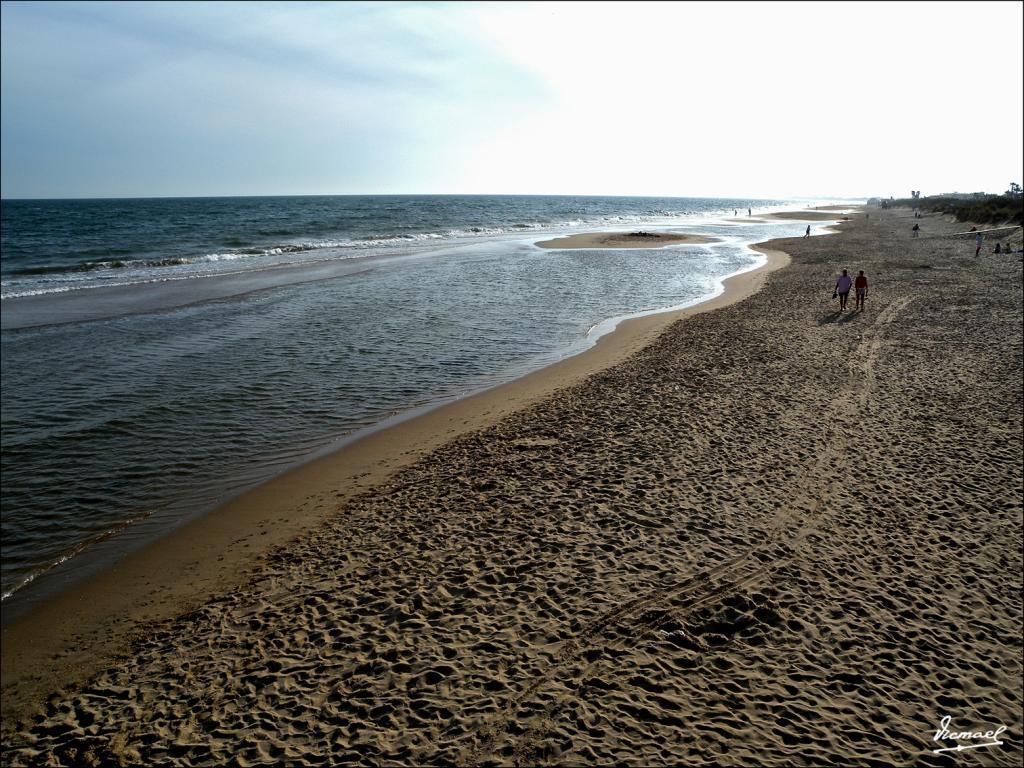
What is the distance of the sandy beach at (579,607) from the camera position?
481 centimetres

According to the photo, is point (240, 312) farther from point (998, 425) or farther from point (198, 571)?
point (998, 425)

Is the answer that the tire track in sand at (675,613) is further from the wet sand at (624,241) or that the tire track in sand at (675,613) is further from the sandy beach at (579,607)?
the wet sand at (624,241)

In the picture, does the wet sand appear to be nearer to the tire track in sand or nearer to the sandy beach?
the sandy beach

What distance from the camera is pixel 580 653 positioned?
5.58m

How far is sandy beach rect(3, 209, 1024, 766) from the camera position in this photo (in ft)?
15.8

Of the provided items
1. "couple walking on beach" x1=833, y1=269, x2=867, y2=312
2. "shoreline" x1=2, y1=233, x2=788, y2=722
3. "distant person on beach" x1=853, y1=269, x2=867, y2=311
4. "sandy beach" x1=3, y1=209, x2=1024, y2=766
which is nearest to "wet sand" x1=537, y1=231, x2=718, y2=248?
"couple walking on beach" x1=833, y1=269, x2=867, y2=312

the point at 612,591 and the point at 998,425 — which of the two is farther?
the point at 998,425

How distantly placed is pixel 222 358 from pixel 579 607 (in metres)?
14.3

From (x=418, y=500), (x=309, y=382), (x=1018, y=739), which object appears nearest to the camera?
(x=1018, y=739)

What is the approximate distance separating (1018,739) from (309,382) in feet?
45.7

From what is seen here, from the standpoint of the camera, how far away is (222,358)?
1652cm

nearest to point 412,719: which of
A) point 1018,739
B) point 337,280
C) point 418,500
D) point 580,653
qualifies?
point 580,653

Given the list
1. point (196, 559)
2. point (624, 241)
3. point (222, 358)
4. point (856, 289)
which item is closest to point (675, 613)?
point (196, 559)

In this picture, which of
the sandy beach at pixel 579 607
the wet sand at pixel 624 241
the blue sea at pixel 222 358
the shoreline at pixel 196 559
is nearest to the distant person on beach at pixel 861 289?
the blue sea at pixel 222 358
